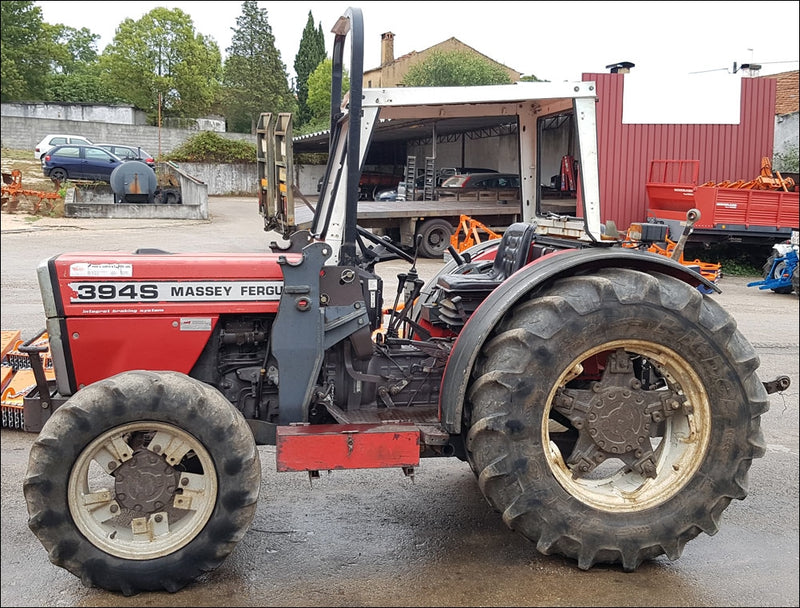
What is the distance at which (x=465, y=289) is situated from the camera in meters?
4.45

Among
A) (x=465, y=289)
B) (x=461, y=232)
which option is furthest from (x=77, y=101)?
→ (x=465, y=289)

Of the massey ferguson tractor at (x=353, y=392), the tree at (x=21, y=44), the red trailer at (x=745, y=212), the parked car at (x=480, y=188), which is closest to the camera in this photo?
the massey ferguson tractor at (x=353, y=392)

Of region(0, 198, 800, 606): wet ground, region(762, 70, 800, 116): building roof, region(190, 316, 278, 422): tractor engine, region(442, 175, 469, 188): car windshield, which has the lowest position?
region(0, 198, 800, 606): wet ground

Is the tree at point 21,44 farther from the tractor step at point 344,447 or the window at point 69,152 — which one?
the window at point 69,152

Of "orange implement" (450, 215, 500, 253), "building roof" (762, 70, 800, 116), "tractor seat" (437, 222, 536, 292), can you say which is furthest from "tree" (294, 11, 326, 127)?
"tractor seat" (437, 222, 536, 292)

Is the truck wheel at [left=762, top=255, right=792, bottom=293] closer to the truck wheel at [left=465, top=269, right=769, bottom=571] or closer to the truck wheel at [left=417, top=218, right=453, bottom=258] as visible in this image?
the truck wheel at [left=417, top=218, right=453, bottom=258]

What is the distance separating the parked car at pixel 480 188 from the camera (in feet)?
69.2

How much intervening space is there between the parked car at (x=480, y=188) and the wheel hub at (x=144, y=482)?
1734cm

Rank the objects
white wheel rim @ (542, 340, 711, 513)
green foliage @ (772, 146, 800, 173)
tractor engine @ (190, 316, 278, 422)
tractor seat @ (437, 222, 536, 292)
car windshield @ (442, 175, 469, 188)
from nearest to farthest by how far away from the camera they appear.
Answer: white wheel rim @ (542, 340, 711, 513) < tractor engine @ (190, 316, 278, 422) < tractor seat @ (437, 222, 536, 292) < car windshield @ (442, 175, 469, 188) < green foliage @ (772, 146, 800, 173)

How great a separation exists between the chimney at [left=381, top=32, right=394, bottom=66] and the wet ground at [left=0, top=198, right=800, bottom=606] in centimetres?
4895

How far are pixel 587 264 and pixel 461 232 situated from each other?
1545 cm

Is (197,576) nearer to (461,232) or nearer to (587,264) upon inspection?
(587,264)

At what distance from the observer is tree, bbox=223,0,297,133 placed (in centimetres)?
5012

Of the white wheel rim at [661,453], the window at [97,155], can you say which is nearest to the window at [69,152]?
the window at [97,155]
